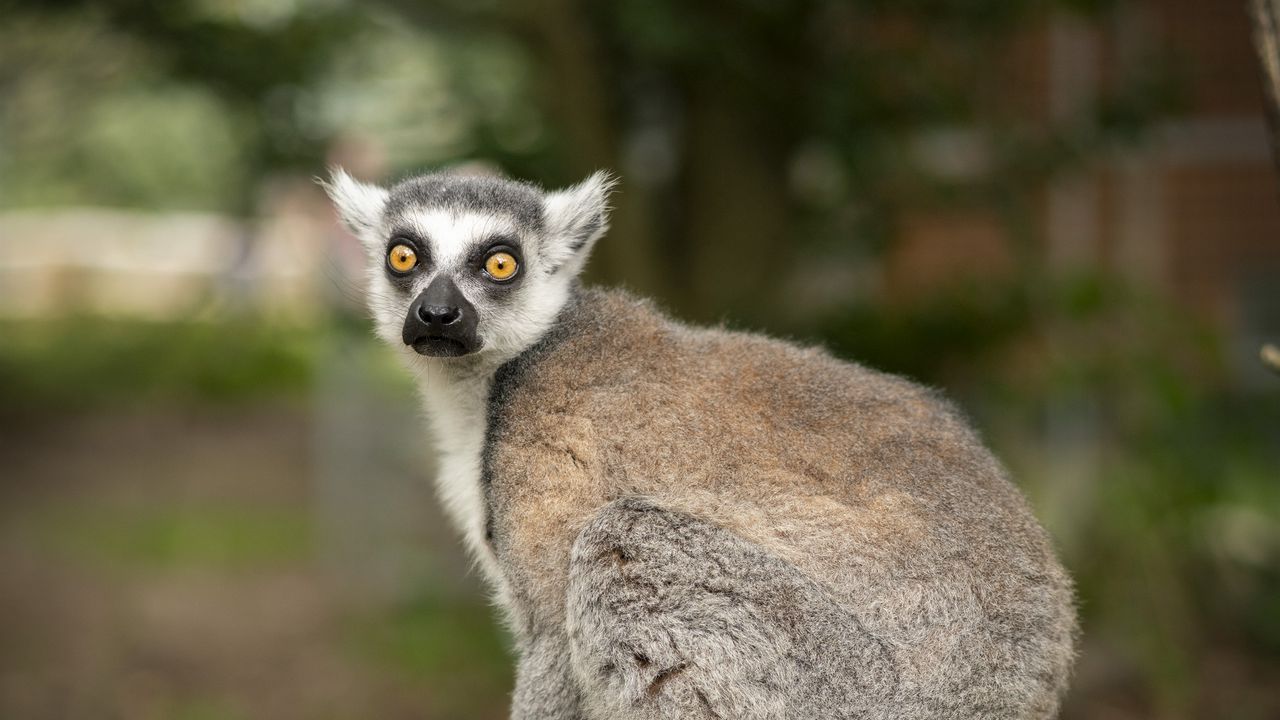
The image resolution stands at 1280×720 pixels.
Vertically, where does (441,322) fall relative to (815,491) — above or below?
above

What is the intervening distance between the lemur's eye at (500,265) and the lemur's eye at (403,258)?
286 mm

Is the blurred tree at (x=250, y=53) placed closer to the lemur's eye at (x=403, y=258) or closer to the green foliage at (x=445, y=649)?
the green foliage at (x=445, y=649)

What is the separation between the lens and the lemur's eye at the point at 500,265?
4.65 m

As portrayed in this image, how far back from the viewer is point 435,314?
14.0 feet

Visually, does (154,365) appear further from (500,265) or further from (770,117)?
(500,265)

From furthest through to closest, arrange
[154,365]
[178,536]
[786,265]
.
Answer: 1. [154,365]
2. [178,536]
3. [786,265]

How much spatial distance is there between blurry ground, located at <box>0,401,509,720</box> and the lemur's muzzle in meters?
6.09

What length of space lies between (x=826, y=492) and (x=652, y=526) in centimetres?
64

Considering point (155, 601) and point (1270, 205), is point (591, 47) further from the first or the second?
point (1270, 205)

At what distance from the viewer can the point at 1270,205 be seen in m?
12.9

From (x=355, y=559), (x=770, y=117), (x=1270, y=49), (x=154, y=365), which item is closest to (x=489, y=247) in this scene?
(x=1270, y=49)

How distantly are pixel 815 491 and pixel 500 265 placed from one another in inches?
59.0

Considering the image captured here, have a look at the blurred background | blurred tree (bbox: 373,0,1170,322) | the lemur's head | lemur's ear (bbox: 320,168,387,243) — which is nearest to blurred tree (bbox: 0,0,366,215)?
the blurred background

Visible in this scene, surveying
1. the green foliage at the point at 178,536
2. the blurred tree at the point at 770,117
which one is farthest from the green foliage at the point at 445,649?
the blurred tree at the point at 770,117
